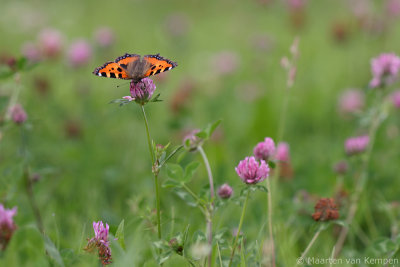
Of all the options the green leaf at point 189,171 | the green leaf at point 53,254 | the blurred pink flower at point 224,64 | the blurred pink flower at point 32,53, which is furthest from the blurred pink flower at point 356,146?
the blurred pink flower at point 224,64

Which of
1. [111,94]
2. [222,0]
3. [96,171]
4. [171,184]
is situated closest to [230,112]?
[111,94]

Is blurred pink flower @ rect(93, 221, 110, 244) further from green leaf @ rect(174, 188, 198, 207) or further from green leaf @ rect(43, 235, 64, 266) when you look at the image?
green leaf @ rect(174, 188, 198, 207)

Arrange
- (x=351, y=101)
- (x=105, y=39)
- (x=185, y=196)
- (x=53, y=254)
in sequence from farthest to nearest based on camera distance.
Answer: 1. (x=105, y=39)
2. (x=351, y=101)
3. (x=185, y=196)
4. (x=53, y=254)

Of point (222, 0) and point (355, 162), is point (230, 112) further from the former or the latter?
point (222, 0)

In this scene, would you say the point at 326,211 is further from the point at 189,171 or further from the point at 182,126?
the point at 182,126

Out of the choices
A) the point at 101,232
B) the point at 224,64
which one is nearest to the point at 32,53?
the point at 224,64

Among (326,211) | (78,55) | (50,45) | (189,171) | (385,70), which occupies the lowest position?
(326,211)
